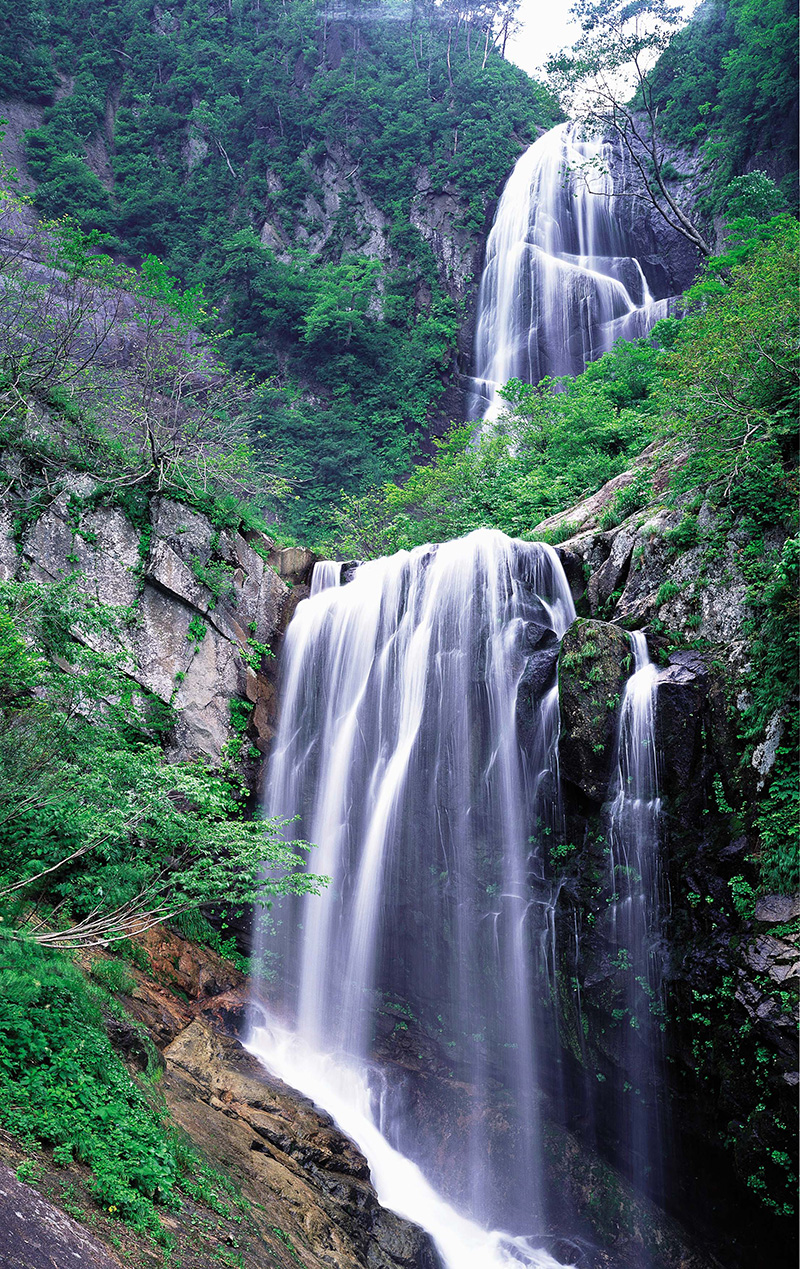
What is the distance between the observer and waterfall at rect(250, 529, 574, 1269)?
9148 mm

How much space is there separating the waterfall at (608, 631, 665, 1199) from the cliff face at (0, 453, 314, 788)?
678cm

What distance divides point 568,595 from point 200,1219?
9525 mm

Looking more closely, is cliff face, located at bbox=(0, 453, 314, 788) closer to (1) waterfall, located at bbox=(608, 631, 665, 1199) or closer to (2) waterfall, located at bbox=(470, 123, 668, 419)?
(1) waterfall, located at bbox=(608, 631, 665, 1199)

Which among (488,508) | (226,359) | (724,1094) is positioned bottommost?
(724,1094)

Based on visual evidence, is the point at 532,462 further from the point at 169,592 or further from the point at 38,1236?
the point at 38,1236

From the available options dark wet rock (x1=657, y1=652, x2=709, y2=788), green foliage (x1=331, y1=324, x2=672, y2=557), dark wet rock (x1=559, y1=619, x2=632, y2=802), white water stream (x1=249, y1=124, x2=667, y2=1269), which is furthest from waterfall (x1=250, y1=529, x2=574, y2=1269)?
green foliage (x1=331, y1=324, x2=672, y2=557)

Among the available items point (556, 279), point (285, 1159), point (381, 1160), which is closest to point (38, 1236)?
point (285, 1159)

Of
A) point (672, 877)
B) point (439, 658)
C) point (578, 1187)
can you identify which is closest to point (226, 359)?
point (439, 658)

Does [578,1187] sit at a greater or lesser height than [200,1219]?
lesser

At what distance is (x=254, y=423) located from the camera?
26438mm

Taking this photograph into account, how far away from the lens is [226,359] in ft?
91.4

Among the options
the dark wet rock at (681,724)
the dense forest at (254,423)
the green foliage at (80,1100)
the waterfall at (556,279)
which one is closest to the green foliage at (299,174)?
the dense forest at (254,423)

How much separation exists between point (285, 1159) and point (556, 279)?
2636cm

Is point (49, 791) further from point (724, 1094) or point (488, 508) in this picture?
point (488, 508)
